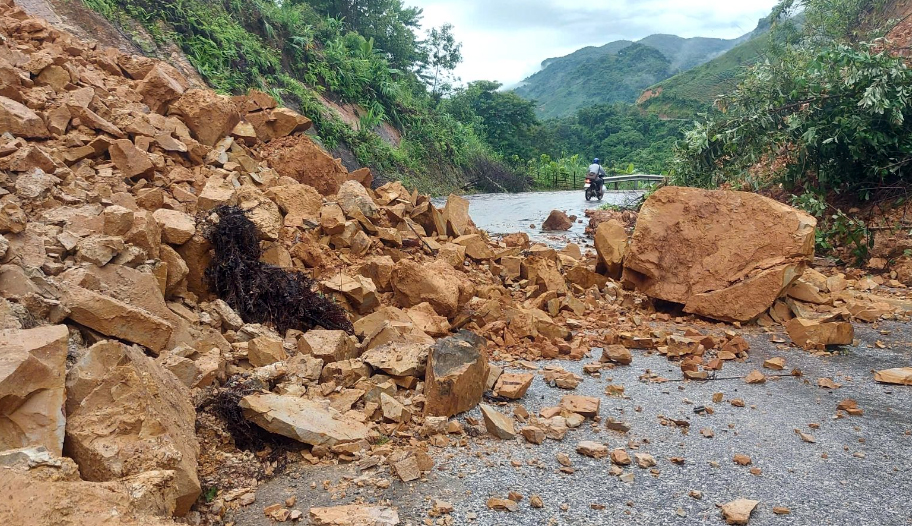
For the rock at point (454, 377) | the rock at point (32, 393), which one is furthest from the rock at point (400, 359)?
the rock at point (32, 393)

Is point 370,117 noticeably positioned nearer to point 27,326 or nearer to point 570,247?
point 570,247

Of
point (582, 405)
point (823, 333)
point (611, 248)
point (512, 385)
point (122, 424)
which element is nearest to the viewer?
point (122, 424)

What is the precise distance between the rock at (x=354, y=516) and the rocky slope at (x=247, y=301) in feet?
0.05

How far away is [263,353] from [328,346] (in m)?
0.41

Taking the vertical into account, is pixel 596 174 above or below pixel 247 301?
above

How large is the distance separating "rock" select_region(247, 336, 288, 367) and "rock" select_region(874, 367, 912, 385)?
162 inches

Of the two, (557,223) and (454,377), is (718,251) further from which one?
(557,223)

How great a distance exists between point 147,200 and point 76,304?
6.54 ft

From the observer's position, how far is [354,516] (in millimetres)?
2648

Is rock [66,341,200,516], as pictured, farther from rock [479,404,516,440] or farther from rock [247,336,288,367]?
rock [479,404,516,440]

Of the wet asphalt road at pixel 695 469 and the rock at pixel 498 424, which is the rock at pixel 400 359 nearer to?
the rock at pixel 498 424

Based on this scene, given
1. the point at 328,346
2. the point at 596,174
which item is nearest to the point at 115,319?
the point at 328,346

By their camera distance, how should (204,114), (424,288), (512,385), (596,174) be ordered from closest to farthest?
(512,385) → (424,288) → (204,114) → (596,174)

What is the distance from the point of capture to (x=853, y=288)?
23.7ft
